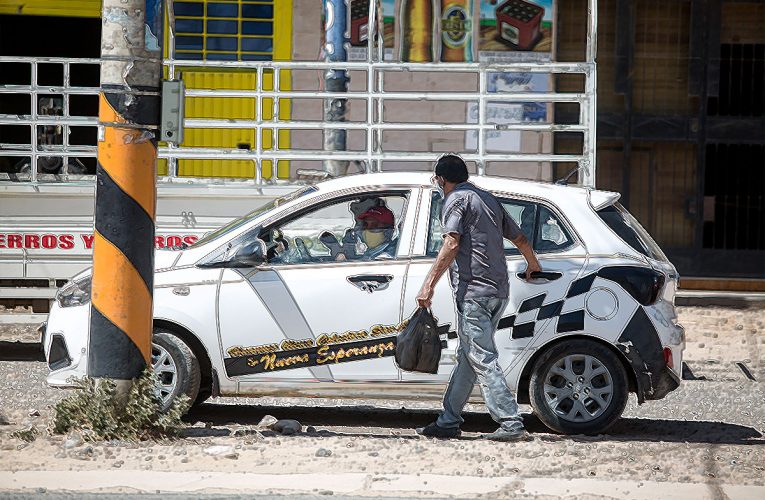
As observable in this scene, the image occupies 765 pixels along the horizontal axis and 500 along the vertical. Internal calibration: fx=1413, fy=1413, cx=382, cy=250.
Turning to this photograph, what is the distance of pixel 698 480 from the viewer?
7703 millimetres

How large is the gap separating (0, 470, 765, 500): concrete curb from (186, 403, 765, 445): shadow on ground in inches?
57.1

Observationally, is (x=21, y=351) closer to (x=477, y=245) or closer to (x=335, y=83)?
(x=335, y=83)

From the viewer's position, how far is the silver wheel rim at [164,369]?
29.4ft

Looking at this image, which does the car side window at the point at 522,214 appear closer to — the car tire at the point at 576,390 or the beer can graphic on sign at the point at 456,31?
the car tire at the point at 576,390

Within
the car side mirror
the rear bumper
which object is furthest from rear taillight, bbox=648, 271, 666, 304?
the car side mirror

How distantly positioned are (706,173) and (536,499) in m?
11.0

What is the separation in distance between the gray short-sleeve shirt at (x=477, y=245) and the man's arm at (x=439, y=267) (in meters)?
0.11

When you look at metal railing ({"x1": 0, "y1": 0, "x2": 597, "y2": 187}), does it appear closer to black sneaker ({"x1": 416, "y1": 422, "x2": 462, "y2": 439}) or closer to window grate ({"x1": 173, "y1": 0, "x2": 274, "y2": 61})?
black sneaker ({"x1": 416, "y1": 422, "x2": 462, "y2": 439})

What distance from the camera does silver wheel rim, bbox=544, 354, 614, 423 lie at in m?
8.98

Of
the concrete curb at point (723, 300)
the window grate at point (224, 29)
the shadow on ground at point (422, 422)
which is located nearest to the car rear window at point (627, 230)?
the shadow on ground at point (422, 422)

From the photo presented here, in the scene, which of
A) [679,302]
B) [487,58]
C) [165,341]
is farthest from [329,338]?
[487,58]

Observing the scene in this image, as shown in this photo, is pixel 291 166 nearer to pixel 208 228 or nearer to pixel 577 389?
pixel 208 228

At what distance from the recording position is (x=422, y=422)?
392 inches

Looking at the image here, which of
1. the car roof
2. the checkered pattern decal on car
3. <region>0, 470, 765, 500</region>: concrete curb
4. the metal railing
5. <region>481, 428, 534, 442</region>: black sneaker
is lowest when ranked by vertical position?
<region>0, 470, 765, 500</region>: concrete curb
